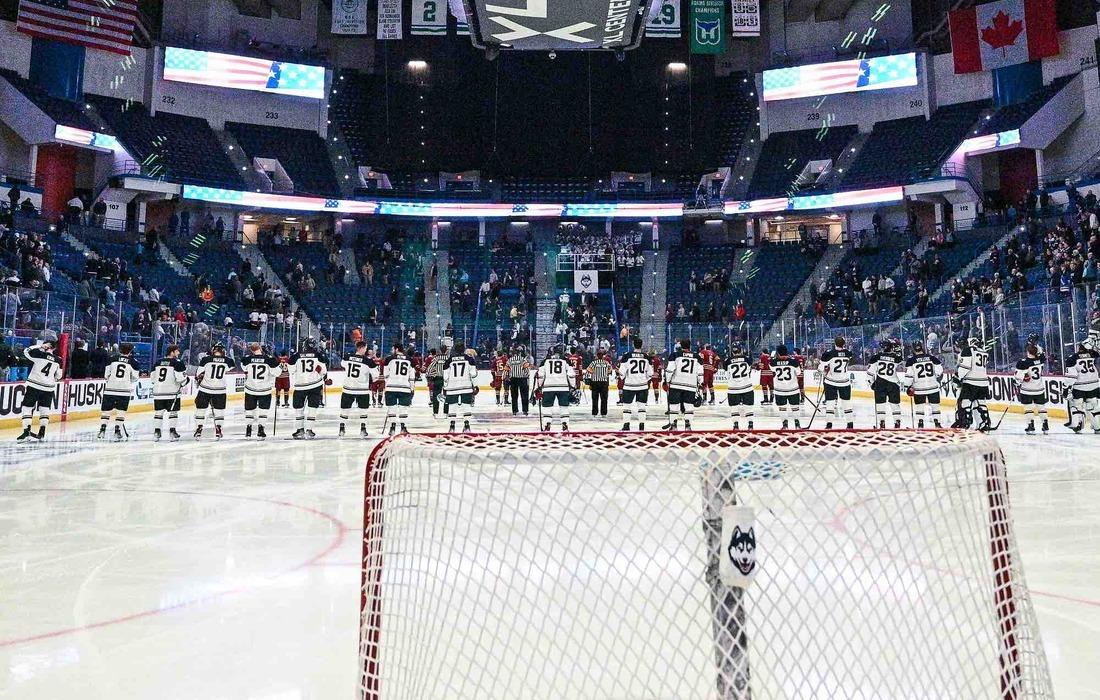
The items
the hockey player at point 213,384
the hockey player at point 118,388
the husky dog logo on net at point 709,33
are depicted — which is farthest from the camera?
the husky dog logo on net at point 709,33

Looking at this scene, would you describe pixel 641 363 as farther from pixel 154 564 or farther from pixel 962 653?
pixel 962 653

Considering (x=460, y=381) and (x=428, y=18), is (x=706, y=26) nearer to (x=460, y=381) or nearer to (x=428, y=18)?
(x=428, y=18)

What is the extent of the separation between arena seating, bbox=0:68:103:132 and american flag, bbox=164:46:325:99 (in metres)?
4.36

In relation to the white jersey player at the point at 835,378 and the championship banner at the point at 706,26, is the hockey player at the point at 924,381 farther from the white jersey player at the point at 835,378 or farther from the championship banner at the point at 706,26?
the championship banner at the point at 706,26

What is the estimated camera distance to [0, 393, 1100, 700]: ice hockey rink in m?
2.77

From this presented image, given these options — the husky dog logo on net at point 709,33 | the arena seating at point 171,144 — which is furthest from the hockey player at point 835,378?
the arena seating at point 171,144

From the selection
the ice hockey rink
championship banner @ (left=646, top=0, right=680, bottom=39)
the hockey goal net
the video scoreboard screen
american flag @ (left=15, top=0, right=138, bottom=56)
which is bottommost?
the ice hockey rink

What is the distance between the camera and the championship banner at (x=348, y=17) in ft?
97.8

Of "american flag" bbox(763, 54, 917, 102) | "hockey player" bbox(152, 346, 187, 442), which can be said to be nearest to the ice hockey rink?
"hockey player" bbox(152, 346, 187, 442)

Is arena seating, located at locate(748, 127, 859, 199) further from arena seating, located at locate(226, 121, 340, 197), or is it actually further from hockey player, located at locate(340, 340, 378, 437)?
hockey player, located at locate(340, 340, 378, 437)

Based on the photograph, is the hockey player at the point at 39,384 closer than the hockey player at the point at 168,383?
Yes

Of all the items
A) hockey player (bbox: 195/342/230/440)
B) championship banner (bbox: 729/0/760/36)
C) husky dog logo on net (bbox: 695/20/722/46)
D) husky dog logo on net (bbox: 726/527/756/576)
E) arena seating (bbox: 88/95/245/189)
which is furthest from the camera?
arena seating (bbox: 88/95/245/189)

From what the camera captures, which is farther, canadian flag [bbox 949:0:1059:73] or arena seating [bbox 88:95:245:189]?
arena seating [bbox 88:95:245:189]

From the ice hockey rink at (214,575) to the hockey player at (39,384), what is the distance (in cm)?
264
